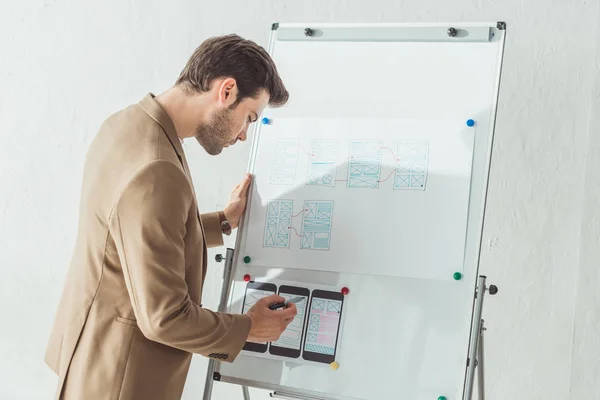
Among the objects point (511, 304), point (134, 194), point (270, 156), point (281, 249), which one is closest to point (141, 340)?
point (134, 194)

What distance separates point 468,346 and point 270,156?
739mm

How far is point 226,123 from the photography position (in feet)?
5.80

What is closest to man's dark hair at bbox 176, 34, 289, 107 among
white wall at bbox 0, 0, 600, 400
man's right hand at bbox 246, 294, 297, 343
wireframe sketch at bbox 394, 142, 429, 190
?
wireframe sketch at bbox 394, 142, 429, 190

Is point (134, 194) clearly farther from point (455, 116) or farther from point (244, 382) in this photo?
point (455, 116)

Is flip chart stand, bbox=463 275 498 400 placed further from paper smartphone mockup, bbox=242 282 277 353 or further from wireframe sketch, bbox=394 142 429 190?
paper smartphone mockup, bbox=242 282 277 353

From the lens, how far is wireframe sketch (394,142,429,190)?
1864mm

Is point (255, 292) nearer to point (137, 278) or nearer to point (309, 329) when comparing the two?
point (309, 329)

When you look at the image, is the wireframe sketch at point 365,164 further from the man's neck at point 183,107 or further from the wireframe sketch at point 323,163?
the man's neck at point 183,107

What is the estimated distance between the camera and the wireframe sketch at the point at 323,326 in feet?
6.12

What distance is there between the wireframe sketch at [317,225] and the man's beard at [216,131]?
0.32 meters

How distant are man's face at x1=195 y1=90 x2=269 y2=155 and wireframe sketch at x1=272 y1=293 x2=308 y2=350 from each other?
1.52ft

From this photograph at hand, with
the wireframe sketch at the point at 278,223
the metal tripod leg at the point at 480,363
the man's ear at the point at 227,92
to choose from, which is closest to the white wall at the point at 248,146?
the metal tripod leg at the point at 480,363

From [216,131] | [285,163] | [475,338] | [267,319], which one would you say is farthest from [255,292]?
[475,338]

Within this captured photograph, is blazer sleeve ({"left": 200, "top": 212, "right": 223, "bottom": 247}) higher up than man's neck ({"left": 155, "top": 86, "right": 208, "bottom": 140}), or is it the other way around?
man's neck ({"left": 155, "top": 86, "right": 208, "bottom": 140})
